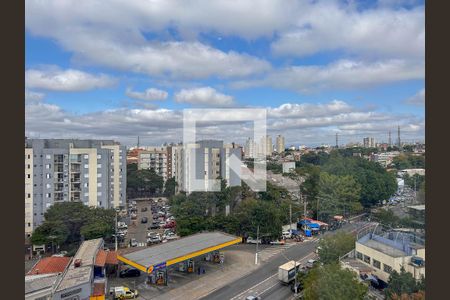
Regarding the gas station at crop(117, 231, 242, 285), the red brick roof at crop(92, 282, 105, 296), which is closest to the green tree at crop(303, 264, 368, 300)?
the gas station at crop(117, 231, 242, 285)

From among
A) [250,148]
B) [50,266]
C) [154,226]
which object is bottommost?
[154,226]

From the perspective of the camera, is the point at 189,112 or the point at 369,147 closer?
the point at 189,112

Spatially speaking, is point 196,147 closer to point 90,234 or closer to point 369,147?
point 90,234

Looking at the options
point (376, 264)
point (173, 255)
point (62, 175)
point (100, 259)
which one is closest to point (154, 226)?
point (62, 175)

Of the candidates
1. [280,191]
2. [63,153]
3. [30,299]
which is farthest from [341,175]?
[63,153]

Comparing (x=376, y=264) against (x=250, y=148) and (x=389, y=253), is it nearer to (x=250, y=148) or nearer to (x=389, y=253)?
(x=389, y=253)

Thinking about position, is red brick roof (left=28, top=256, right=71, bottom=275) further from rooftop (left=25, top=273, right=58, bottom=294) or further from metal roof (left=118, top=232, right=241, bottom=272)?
metal roof (left=118, top=232, right=241, bottom=272)

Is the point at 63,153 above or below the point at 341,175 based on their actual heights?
above
